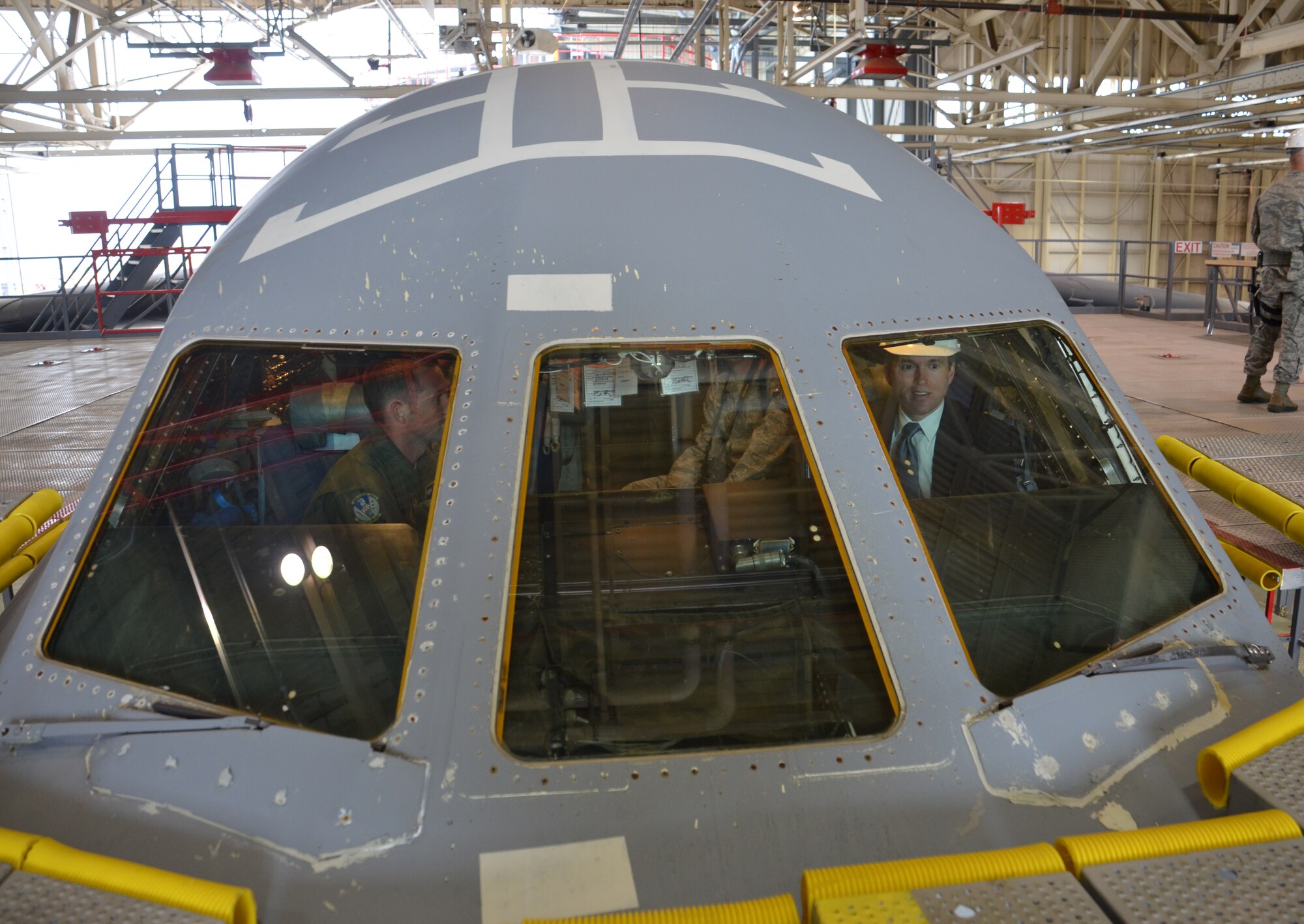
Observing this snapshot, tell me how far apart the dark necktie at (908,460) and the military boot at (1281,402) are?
8.98m

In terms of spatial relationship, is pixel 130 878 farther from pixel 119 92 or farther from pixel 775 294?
pixel 119 92

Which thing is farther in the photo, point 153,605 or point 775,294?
point 775,294

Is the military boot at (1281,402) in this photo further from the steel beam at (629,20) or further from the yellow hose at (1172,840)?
the yellow hose at (1172,840)

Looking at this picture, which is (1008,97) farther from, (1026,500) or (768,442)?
(768,442)

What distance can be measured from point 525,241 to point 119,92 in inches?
610

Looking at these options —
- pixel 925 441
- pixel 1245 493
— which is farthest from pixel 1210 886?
pixel 1245 493

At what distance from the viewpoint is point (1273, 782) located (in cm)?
213

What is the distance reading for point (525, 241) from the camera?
10.3 ft

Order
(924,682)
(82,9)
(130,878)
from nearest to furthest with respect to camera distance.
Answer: (130,878) → (924,682) → (82,9)

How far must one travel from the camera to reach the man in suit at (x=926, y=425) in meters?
3.27

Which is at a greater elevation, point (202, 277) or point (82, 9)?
point (82, 9)

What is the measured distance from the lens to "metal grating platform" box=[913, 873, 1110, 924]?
1758mm

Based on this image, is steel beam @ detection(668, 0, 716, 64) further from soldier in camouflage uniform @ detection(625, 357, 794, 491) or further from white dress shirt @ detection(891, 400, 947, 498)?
soldier in camouflage uniform @ detection(625, 357, 794, 491)

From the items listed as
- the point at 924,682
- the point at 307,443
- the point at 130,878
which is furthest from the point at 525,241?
the point at 130,878
